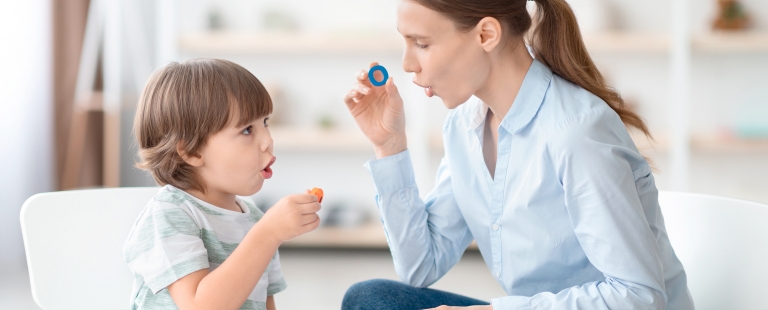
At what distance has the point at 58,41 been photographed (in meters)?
3.37

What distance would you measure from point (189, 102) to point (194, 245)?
0.25 metres

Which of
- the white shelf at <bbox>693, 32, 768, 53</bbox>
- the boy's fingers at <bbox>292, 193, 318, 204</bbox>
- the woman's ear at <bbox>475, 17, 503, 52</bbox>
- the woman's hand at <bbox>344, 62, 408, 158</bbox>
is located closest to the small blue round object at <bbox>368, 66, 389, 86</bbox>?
the woman's hand at <bbox>344, 62, 408, 158</bbox>

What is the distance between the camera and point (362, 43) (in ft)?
11.5

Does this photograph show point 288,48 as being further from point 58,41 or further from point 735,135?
point 735,135

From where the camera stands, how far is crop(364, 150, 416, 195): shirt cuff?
1.44 meters

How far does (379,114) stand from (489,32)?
0.32m

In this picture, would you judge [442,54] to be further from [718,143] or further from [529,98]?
[718,143]

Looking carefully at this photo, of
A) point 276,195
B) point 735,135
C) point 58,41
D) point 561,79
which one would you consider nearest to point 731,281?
point 561,79

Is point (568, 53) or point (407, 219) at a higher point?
point (568, 53)

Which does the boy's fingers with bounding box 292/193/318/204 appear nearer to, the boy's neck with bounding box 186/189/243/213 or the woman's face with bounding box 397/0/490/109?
the boy's neck with bounding box 186/189/243/213

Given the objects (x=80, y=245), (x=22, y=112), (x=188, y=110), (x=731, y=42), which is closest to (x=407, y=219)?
(x=188, y=110)

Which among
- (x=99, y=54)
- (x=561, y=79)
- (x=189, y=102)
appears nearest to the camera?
(x=189, y=102)

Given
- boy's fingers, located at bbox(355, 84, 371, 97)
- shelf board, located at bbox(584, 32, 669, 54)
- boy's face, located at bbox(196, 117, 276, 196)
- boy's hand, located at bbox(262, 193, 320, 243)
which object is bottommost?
boy's hand, located at bbox(262, 193, 320, 243)

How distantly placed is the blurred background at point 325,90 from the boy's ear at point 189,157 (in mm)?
1870
